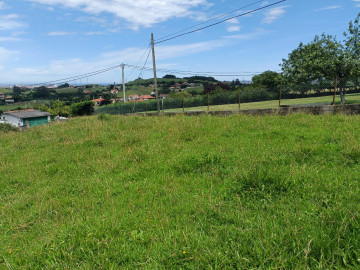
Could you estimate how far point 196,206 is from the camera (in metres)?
2.82

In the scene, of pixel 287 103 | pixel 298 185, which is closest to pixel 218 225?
pixel 298 185

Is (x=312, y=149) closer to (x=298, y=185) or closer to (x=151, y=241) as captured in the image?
(x=298, y=185)

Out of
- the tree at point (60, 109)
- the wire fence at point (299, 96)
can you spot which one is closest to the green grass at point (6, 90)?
the tree at point (60, 109)

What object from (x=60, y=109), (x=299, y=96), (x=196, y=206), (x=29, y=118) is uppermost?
(x=60, y=109)

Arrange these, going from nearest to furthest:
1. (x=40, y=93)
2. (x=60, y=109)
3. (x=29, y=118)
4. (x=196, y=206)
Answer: (x=196, y=206) → (x=29, y=118) → (x=60, y=109) → (x=40, y=93)

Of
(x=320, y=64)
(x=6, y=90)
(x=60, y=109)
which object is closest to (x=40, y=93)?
(x=60, y=109)

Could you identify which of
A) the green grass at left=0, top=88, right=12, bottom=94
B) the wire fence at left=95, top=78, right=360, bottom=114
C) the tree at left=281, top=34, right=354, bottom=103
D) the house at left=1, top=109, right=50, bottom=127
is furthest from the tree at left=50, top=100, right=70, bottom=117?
the tree at left=281, top=34, right=354, bottom=103

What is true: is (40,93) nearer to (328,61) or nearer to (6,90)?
(6,90)

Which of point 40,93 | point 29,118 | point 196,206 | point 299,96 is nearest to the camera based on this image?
point 196,206

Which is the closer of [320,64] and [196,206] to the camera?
[196,206]

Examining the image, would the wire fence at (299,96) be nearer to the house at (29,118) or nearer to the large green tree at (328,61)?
the large green tree at (328,61)

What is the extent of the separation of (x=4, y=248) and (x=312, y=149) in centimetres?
515

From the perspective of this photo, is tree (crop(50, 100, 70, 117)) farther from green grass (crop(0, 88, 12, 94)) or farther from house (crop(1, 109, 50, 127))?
green grass (crop(0, 88, 12, 94))

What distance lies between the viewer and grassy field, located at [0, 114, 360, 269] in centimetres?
192
